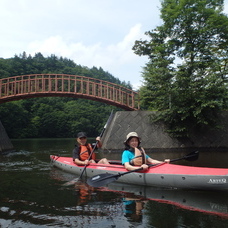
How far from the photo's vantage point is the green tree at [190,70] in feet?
48.1

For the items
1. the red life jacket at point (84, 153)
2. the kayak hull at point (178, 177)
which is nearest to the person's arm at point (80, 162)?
the red life jacket at point (84, 153)

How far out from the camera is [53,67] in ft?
272

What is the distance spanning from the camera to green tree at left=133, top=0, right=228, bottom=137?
48.1 ft

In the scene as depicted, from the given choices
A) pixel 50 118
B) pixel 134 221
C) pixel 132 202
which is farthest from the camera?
pixel 50 118

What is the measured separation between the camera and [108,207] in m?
4.21

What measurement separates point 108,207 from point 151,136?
11.4 metres

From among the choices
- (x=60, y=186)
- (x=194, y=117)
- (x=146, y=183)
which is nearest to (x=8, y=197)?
(x=60, y=186)

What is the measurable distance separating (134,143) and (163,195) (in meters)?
1.44

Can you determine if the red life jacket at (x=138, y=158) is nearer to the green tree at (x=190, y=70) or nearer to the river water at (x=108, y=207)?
the river water at (x=108, y=207)

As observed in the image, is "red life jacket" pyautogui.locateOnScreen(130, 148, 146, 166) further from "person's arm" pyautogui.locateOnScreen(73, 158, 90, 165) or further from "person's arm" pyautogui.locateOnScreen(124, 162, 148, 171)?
"person's arm" pyautogui.locateOnScreen(73, 158, 90, 165)

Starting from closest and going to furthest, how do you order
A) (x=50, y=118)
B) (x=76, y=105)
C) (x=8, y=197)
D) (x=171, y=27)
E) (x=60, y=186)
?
(x=8, y=197), (x=60, y=186), (x=171, y=27), (x=50, y=118), (x=76, y=105)

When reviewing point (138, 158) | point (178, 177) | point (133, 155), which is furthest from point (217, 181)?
point (133, 155)

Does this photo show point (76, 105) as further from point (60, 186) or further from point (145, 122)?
point (60, 186)

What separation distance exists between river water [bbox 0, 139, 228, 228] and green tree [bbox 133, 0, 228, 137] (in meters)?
10.2
